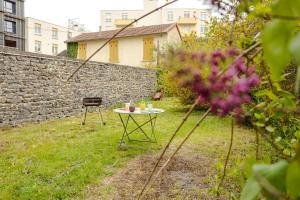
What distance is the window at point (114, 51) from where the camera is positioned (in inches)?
990

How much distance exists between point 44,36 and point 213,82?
47.2 metres

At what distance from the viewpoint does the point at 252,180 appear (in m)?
0.46

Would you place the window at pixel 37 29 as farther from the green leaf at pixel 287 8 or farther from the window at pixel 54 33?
the green leaf at pixel 287 8

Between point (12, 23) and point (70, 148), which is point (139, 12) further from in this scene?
point (70, 148)

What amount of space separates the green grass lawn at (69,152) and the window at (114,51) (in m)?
15.7

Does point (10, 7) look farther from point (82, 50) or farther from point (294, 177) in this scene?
point (294, 177)

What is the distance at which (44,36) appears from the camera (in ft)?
146

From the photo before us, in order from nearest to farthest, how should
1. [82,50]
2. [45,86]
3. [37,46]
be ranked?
[45,86], [82,50], [37,46]

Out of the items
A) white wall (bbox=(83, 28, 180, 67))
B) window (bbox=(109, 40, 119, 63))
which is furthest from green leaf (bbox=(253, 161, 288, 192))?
window (bbox=(109, 40, 119, 63))

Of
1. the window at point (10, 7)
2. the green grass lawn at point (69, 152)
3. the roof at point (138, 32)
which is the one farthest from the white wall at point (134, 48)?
the window at point (10, 7)

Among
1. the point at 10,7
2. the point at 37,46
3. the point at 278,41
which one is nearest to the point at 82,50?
the point at 10,7

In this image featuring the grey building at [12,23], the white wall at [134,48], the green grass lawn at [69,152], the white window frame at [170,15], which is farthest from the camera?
the white window frame at [170,15]

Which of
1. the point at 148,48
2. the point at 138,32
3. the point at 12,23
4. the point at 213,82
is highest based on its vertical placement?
the point at 12,23

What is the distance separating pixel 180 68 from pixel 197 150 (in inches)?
240
